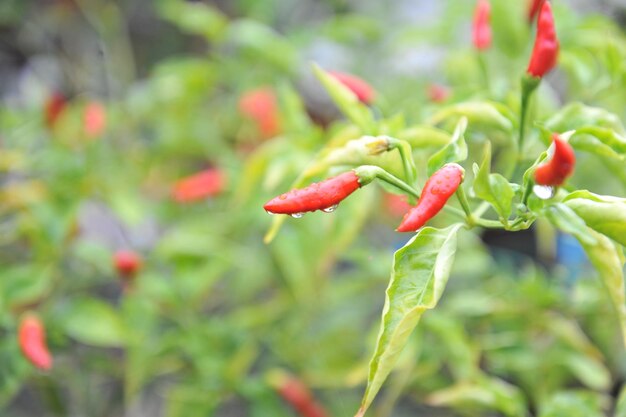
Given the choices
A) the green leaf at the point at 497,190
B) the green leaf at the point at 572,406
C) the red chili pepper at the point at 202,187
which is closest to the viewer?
the green leaf at the point at 497,190

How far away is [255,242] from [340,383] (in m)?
0.43

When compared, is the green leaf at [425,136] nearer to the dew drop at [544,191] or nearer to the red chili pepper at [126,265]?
the dew drop at [544,191]

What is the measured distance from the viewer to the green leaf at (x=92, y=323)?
1285 millimetres

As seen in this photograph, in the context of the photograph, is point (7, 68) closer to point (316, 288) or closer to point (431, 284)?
point (316, 288)

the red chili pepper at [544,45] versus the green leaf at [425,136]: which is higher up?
the red chili pepper at [544,45]

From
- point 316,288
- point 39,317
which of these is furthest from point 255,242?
point 39,317

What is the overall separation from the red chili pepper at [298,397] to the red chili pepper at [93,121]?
2.40 feet

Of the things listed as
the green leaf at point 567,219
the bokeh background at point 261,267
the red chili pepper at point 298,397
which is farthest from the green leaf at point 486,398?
the green leaf at point 567,219

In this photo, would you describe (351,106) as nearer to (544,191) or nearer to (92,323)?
(544,191)

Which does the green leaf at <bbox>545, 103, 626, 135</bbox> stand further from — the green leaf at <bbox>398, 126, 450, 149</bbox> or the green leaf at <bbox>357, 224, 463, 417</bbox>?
the green leaf at <bbox>357, 224, 463, 417</bbox>

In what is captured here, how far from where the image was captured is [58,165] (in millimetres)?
1416

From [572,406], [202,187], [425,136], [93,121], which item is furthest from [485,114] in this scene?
[93,121]

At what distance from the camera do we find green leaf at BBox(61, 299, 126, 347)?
1.29 metres

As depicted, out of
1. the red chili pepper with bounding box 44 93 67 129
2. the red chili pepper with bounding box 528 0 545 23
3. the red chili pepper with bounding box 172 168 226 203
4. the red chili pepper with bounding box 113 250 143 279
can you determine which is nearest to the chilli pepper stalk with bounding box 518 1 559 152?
the red chili pepper with bounding box 528 0 545 23
